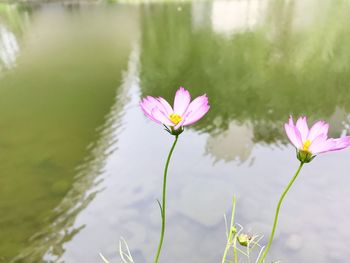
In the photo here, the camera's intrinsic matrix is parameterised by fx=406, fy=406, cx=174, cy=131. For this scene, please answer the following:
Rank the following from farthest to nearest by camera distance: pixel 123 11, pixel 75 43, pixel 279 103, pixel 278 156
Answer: pixel 123 11
pixel 75 43
pixel 279 103
pixel 278 156

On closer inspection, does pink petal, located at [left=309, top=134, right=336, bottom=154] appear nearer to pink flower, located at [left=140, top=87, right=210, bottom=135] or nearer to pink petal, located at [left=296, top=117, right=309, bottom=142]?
pink petal, located at [left=296, top=117, right=309, bottom=142]

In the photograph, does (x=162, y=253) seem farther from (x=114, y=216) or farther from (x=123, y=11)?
(x=123, y=11)

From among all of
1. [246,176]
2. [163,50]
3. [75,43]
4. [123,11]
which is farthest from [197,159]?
[123,11]

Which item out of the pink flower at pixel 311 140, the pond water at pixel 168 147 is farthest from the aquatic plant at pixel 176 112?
the pond water at pixel 168 147

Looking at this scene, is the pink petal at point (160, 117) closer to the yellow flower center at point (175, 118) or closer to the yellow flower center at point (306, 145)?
the yellow flower center at point (175, 118)

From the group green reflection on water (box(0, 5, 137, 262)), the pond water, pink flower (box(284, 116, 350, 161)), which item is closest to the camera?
pink flower (box(284, 116, 350, 161))

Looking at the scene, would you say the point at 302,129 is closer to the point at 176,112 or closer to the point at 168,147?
the point at 176,112

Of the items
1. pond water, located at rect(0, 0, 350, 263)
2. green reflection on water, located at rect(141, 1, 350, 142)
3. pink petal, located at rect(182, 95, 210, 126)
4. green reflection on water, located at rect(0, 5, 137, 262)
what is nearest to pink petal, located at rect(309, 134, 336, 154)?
pink petal, located at rect(182, 95, 210, 126)
